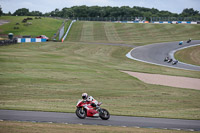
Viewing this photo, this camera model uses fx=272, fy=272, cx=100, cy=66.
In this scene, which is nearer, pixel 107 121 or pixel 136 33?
pixel 107 121

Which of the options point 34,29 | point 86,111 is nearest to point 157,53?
point 86,111

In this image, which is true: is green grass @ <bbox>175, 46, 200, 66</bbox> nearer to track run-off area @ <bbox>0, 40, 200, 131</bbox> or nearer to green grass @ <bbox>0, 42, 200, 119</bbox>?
green grass @ <bbox>0, 42, 200, 119</bbox>

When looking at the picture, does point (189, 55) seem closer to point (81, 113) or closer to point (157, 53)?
point (157, 53)

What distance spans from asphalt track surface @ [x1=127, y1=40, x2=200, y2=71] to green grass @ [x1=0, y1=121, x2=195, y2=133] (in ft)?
125

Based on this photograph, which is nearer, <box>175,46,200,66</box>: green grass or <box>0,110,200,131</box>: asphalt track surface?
<box>0,110,200,131</box>: asphalt track surface

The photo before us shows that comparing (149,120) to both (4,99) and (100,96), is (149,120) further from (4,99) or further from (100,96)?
(4,99)

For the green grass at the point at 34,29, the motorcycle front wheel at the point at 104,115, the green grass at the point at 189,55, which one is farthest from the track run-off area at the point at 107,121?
the green grass at the point at 34,29

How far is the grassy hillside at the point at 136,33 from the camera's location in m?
87.1

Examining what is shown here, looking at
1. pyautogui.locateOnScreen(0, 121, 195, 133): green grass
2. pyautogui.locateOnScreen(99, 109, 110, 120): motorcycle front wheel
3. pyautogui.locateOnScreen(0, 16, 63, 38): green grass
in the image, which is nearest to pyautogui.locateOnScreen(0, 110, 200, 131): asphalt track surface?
pyautogui.locateOnScreen(99, 109, 110, 120): motorcycle front wheel

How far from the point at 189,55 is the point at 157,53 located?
24.5 feet

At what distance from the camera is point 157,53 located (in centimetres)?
6425

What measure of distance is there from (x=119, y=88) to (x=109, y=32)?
252ft

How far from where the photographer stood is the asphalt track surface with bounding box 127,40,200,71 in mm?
52722

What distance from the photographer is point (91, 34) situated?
317ft
